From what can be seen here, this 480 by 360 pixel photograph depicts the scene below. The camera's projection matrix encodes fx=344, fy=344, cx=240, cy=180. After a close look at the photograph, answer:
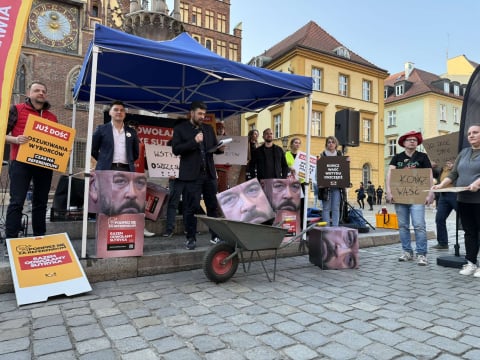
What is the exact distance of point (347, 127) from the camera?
7957mm

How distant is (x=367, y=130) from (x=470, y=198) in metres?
27.6

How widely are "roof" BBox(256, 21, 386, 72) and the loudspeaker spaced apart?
67.0 feet

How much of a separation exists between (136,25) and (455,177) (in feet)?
44.2

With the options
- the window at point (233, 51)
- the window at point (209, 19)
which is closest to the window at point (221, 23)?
the window at point (209, 19)

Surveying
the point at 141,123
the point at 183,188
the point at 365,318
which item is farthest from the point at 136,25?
the point at 365,318

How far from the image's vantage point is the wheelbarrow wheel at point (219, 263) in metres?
3.75

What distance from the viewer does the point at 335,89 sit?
28484 mm

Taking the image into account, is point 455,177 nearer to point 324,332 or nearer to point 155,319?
point 324,332

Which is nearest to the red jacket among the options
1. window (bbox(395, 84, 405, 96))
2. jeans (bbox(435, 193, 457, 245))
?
jeans (bbox(435, 193, 457, 245))

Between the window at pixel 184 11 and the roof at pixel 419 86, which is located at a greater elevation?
the window at pixel 184 11

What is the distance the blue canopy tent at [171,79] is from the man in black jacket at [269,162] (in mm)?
736

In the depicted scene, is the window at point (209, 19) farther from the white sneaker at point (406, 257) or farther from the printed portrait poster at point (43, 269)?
the printed portrait poster at point (43, 269)

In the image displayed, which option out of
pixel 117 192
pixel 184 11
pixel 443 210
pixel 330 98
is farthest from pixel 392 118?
pixel 117 192

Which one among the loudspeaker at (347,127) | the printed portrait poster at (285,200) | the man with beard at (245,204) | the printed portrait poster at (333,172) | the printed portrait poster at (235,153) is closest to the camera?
the man with beard at (245,204)
